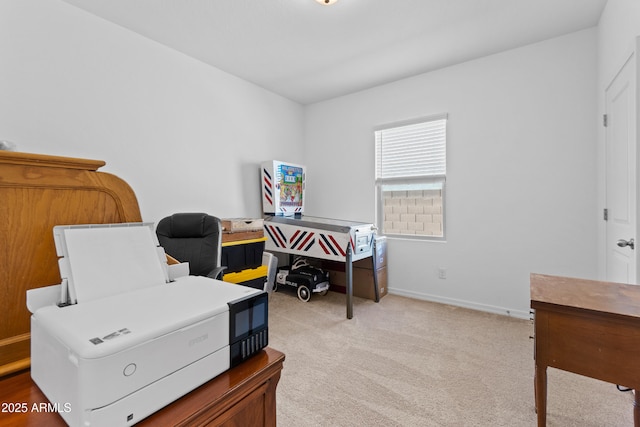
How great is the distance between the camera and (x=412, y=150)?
11.8 ft

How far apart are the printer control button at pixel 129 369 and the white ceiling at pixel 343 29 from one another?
2500 mm

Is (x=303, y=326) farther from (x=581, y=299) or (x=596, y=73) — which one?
(x=596, y=73)

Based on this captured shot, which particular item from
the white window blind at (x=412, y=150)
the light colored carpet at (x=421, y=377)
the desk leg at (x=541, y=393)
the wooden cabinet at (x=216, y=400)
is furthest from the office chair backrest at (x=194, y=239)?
the white window blind at (x=412, y=150)

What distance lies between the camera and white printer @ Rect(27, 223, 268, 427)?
0.57 meters

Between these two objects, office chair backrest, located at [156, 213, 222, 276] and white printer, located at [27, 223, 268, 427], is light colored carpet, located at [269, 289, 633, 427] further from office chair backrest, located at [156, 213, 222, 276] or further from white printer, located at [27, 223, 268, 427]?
white printer, located at [27, 223, 268, 427]

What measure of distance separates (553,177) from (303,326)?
2778 mm

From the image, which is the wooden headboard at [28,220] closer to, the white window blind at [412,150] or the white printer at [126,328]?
the white printer at [126,328]

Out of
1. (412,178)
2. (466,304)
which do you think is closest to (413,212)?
(412,178)

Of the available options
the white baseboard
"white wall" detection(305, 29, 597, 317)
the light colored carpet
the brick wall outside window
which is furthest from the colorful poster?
the white baseboard

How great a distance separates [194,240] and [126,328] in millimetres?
1812

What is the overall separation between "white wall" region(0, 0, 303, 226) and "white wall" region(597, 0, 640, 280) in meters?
3.37

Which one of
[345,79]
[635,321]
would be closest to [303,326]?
[635,321]

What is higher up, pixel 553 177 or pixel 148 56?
pixel 148 56

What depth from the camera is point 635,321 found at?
1.10 m
